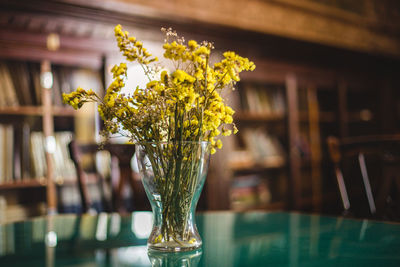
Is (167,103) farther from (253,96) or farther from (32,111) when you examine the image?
(253,96)

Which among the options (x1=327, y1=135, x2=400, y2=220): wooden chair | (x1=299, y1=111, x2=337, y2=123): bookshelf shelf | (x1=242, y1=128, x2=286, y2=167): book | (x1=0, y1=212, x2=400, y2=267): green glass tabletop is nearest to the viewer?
(x1=0, y1=212, x2=400, y2=267): green glass tabletop

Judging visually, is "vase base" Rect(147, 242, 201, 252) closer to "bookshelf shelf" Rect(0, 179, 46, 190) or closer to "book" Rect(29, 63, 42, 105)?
"bookshelf shelf" Rect(0, 179, 46, 190)

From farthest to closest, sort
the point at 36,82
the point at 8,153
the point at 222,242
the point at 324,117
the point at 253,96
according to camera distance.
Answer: the point at 324,117 < the point at 253,96 < the point at 36,82 < the point at 8,153 < the point at 222,242

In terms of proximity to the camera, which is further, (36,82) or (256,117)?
(256,117)

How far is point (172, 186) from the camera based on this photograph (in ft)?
2.64

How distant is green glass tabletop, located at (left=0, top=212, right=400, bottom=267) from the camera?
772mm

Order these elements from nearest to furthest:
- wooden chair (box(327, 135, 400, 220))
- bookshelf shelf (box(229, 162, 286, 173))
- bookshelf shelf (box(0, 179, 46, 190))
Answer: wooden chair (box(327, 135, 400, 220)) < bookshelf shelf (box(0, 179, 46, 190)) < bookshelf shelf (box(229, 162, 286, 173))

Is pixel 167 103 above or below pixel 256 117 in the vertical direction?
below

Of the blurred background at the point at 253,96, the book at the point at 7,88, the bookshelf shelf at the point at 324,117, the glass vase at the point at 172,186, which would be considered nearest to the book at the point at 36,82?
the blurred background at the point at 253,96

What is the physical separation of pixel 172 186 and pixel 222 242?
22cm

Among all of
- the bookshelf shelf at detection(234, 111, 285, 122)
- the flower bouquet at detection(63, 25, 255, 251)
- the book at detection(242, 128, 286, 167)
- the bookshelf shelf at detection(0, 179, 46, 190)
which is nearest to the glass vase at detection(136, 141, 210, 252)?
the flower bouquet at detection(63, 25, 255, 251)

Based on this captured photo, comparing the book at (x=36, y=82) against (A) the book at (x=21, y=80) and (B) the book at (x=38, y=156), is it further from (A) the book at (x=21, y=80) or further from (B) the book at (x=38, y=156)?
(B) the book at (x=38, y=156)

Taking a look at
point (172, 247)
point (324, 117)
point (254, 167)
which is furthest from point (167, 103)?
point (324, 117)

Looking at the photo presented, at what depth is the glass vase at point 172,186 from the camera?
0.80 m
